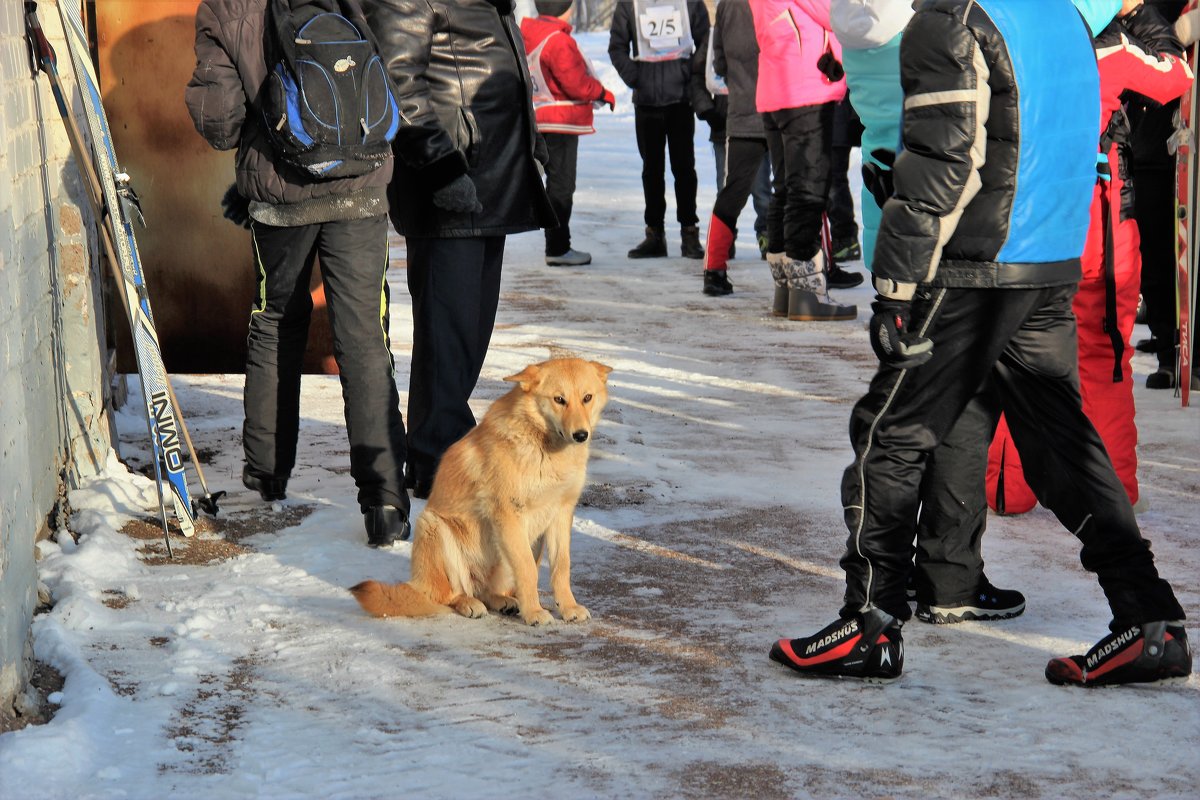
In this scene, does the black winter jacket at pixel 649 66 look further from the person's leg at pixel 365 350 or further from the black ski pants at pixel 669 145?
the person's leg at pixel 365 350

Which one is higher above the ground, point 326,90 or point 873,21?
point 873,21

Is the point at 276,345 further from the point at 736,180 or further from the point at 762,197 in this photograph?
the point at 762,197

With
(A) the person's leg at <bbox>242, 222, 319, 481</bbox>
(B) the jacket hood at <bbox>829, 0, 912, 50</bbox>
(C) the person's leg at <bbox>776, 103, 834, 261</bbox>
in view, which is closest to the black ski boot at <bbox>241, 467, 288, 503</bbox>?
(A) the person's leg at <bbox>242, 222, 319, 481</bbox>

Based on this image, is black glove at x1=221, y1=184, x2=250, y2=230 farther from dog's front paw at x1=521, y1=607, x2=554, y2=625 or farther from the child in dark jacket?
the child in dark jacket

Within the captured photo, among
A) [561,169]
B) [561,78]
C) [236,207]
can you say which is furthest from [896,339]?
[561,169]

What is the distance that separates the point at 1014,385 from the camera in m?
3.97

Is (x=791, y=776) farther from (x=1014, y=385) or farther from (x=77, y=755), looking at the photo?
(x=77, y=755)

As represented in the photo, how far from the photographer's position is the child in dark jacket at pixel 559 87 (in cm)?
1175

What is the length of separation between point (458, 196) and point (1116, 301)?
2.43 metres

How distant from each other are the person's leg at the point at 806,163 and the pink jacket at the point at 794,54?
10 centimetres

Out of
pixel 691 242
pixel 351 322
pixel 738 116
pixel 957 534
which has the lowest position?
pixel 691 242

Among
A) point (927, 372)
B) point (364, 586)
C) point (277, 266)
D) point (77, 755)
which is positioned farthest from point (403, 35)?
point (77, 755)

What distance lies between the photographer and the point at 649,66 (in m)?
12.1

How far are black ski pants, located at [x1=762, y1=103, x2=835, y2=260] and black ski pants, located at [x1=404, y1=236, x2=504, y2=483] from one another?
4.01 metres
